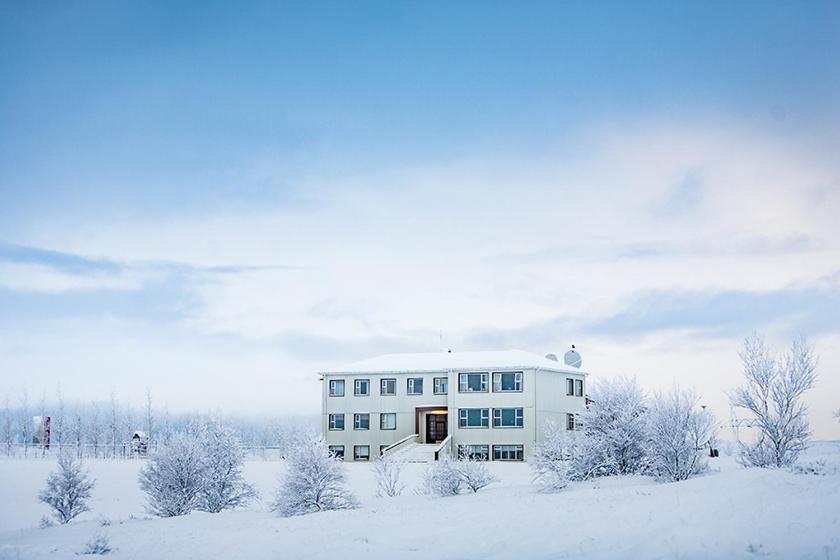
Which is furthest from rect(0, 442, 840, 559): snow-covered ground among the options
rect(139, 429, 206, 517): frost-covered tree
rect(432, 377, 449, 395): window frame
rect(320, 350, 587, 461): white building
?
rect(432, 377, 449, 395): window frame

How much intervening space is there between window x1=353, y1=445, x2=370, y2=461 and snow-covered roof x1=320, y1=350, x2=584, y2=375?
17.7 ft

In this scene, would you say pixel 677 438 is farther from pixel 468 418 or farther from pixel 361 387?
pixel 361 387

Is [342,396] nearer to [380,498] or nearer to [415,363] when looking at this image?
[415,363]

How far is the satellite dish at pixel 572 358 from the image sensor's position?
58.7 m

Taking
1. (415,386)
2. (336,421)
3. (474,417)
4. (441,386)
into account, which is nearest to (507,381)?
(474,417)

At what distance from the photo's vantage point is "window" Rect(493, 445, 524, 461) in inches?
2068

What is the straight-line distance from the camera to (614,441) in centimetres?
2881

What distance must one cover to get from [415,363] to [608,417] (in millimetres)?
29557

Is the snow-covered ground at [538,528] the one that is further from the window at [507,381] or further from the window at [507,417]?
the window at [507,381]

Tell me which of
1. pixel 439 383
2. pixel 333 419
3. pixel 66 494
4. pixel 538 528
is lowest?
pixel 66 494

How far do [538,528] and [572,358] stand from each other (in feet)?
140

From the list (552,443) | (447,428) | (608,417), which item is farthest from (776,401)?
(447,428)

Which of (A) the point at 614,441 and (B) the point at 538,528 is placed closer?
(B) the point at 538,528

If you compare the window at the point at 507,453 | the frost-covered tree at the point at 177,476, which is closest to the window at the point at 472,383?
the window at the point at 507,453
